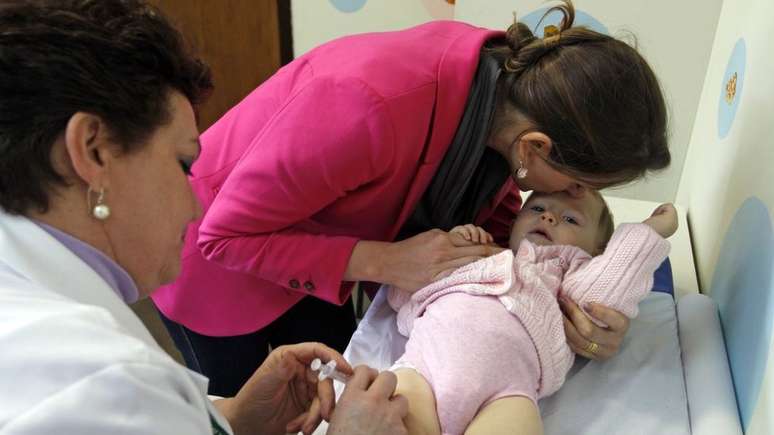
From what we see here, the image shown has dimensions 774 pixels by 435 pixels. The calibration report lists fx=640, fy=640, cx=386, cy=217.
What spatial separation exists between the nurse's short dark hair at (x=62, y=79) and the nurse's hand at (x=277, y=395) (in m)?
0.47

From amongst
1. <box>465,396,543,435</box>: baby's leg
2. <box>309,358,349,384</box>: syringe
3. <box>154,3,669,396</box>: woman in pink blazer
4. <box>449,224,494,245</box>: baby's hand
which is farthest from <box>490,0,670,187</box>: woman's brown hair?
<box>309,358,349,384</box>: syringe

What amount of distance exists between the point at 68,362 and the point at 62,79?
272 millimetres

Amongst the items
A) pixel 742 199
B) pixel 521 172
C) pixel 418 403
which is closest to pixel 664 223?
pixel 742 199

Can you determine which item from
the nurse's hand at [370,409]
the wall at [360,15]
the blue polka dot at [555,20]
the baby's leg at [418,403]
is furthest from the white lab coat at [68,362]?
the wall at [360,15]

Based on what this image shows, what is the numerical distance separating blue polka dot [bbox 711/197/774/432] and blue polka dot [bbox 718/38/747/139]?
321mm

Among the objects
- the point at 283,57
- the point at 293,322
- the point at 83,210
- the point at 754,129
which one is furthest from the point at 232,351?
the point at 283,57

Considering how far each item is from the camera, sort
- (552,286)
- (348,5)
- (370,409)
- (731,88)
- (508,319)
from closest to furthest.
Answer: (370,409), (508,319), (552,286), (731,88), (348,5)

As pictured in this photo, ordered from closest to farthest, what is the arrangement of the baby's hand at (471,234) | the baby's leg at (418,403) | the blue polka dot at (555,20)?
1. the baby's leg at (418,403)
2. the baby's hand at (471,234)
3. the blue polka dot at (555,20)

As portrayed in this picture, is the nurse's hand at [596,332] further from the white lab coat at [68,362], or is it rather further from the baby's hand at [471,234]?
the white lab coat at [68,362]

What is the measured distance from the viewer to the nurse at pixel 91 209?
1.73 ft

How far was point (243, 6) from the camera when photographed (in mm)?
3254

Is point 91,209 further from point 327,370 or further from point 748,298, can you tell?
point 748,298

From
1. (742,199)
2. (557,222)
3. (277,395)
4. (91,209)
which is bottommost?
(277,395)

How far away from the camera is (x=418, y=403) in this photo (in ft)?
3.42
